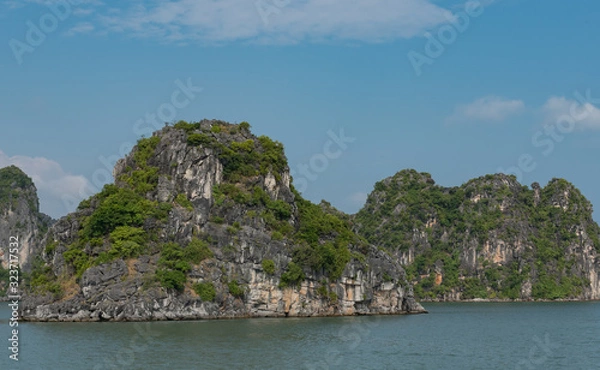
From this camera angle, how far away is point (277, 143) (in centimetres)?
7869

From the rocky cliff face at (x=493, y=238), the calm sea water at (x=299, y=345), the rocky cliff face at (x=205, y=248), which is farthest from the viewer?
the rocky cliff face at (x=493, y=238)

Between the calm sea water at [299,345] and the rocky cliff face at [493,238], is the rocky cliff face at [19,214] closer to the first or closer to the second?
the rocky cliff face at [493,238]

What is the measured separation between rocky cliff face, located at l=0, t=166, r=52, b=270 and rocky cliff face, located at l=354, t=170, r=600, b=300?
2455 inches

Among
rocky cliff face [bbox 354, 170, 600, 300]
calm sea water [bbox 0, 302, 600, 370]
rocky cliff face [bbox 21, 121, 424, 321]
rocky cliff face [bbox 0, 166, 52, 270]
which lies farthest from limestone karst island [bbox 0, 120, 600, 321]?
rocky cliff face [bbox 0, 166, 52, 270]

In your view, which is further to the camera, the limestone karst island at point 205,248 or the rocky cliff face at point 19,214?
the rocky cliff face at point 19,214

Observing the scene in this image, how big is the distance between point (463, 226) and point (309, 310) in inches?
3302

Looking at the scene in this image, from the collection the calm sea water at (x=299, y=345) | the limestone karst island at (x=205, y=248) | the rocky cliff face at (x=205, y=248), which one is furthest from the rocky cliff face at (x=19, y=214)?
the calm sea water at (x=299, y=345)

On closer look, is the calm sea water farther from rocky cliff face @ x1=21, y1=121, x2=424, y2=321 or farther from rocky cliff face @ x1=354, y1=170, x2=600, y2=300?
rocky cliff face @ x1=354, y1=170, x2=600, y2=300

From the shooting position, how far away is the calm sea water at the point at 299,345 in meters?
37.5

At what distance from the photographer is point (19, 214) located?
14900cm

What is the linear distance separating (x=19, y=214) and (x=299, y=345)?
384 ft

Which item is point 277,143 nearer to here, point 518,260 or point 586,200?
point 518,260

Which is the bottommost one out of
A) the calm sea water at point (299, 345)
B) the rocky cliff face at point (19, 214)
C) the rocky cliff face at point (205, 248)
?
the calm sea water at point (299, 345)

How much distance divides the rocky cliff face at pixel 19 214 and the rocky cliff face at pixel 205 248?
264 ft
